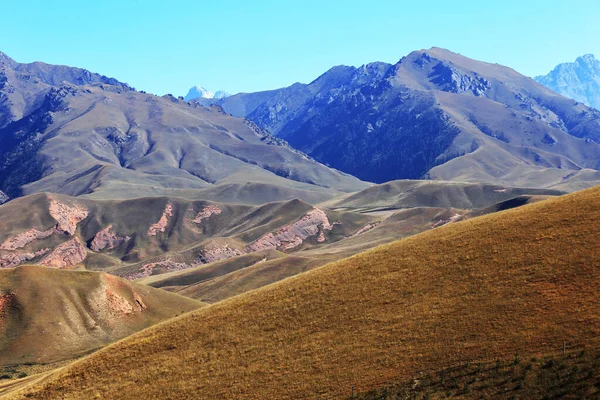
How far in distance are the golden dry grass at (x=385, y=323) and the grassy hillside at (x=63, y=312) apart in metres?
65.9

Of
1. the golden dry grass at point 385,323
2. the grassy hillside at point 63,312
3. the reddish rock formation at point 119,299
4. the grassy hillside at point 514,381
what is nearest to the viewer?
the grassy hillside at point 514,381

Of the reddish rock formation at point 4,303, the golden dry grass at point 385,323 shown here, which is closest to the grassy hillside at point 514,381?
the golden dry grass at point 385,323

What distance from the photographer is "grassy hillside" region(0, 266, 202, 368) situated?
408 feet

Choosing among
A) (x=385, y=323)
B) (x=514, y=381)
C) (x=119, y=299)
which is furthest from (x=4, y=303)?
(x=514, y=381)

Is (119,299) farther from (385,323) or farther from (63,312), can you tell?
(385,323)

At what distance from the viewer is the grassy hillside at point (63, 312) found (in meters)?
124

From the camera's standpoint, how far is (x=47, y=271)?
14538 cm

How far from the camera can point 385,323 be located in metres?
56.5

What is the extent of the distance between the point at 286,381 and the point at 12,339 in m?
96.2

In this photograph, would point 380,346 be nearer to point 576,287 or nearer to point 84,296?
point 576,287

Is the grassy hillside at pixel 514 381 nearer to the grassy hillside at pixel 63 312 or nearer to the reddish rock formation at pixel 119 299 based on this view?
the grassy hillside at pixel 63 312

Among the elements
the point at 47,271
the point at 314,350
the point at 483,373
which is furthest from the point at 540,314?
the point at 47,271

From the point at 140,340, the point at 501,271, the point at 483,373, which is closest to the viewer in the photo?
the point at 483,373

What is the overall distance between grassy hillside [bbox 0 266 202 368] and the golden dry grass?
65.9 meters
